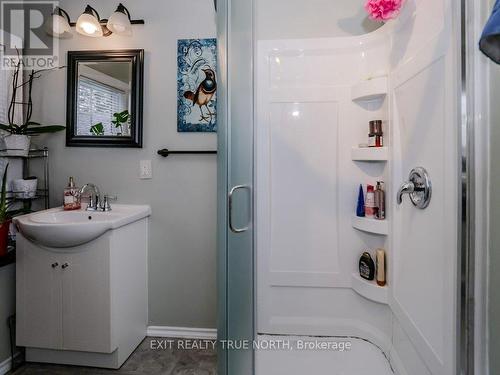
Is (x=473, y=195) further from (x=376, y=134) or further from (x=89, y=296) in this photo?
(x=89, y=296)

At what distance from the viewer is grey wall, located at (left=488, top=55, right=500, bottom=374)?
0.69 m

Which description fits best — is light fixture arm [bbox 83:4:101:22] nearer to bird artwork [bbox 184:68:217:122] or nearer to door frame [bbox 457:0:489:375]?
bird artwork [bbox 184:68:217:122]

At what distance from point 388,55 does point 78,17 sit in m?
1.96

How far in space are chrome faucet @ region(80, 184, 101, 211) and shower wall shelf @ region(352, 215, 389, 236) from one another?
61.7 inches

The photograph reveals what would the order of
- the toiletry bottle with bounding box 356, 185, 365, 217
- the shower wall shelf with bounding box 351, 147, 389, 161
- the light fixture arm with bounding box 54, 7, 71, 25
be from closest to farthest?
the shower wall shelf with bounding box 351, 147, 389, 161
the toiletry bottle with bounding box 356, 185, 365, 217
the light fixture arm with bounding box 54, 7, 71, 25

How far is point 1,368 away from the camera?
5.00ft

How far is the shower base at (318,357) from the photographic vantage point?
4.60 feet

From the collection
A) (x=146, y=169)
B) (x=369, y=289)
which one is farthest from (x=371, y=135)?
(x=146, y=169)

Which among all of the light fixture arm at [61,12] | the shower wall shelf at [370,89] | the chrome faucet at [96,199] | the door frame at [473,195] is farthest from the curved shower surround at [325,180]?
the light fixture arm at [61,12]

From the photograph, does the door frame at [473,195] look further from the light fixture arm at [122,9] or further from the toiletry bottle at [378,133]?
the light fixture arm at [122,9]

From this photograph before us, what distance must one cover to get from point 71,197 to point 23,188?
11.1 inches

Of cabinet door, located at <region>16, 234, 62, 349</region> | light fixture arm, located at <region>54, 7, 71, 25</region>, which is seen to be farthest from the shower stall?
light fixture arm, located at <region>54, 7, 71, 25</region>

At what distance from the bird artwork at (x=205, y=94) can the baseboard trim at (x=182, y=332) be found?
1348 mm

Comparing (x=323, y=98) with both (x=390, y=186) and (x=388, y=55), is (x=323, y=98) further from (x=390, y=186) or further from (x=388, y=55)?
(x=390, y=186)
